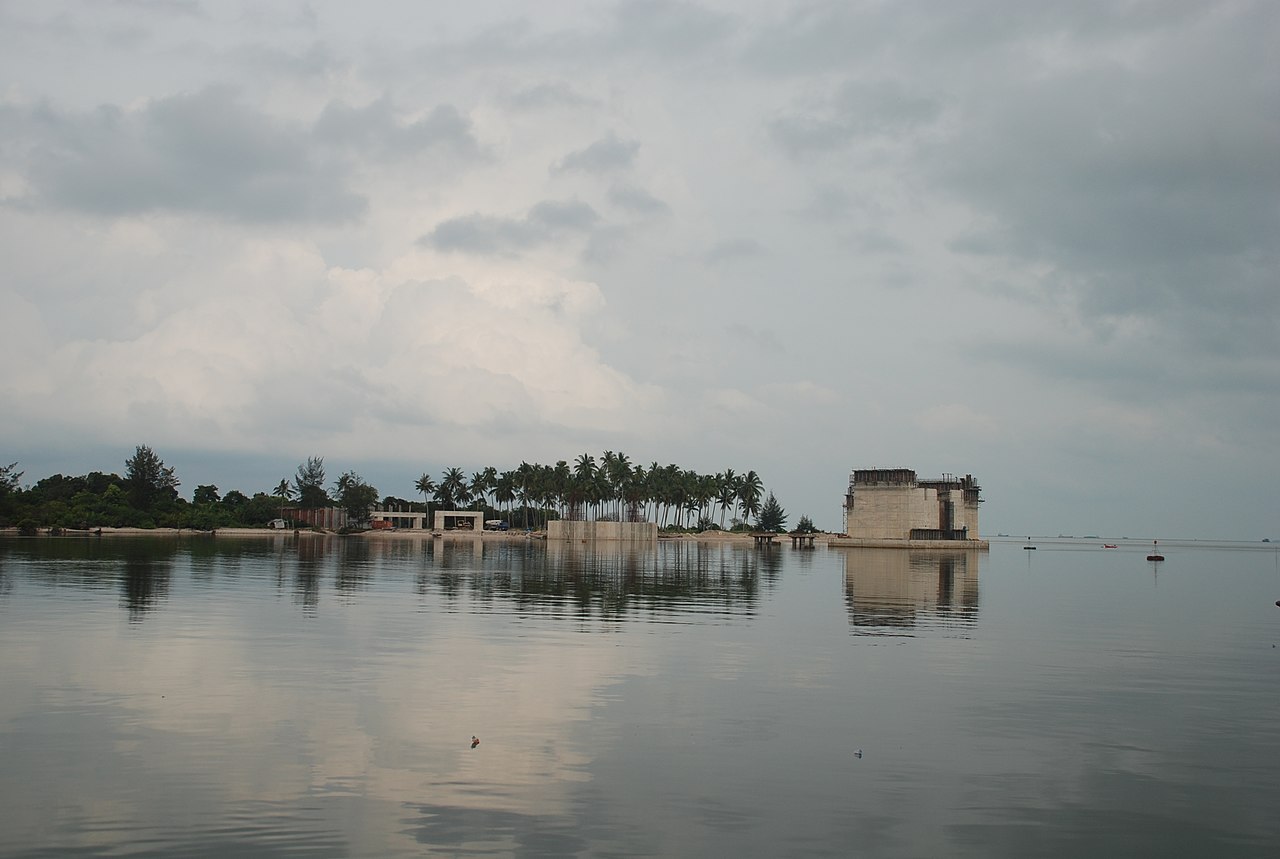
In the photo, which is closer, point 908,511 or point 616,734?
point 616,734

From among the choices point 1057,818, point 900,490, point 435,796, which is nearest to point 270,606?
point 435,796

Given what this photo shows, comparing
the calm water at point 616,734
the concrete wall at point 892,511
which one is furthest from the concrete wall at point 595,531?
the calm water at point 616,734

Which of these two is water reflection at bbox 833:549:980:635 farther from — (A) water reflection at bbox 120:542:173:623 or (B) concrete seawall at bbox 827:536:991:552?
(B) concrete seawall at bbox 827:536:991:552

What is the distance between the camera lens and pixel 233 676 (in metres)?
26.5

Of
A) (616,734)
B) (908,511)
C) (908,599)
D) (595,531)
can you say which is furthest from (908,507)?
(616,734)

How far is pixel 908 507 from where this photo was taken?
183250 mm

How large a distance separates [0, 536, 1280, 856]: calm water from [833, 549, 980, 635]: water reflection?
1078 mm

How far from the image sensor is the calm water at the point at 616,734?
14914 mm

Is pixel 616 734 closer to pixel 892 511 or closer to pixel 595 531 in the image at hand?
pixel 595 531

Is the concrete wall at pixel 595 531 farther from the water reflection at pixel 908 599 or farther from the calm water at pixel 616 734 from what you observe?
the calm water at pixel 616 734

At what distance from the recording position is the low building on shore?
183m

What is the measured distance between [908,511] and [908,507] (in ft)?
2.29

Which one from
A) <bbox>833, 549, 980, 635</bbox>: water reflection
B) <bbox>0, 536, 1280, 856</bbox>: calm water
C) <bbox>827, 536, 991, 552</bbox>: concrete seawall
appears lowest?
<bbox>827, 536, 991, 552</bbox>: concrete seawall

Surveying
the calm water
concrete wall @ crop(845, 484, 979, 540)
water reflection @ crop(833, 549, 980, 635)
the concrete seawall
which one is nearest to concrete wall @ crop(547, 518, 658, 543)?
the concrete seawall
